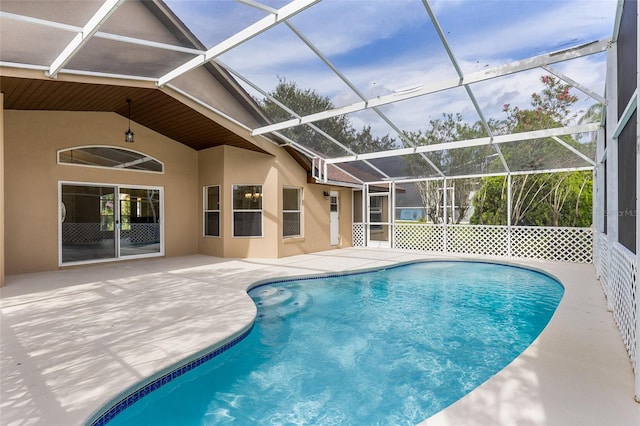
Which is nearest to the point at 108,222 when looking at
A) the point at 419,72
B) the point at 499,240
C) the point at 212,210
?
the point at 212,210

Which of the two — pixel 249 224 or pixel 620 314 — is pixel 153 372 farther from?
pixel 249 224

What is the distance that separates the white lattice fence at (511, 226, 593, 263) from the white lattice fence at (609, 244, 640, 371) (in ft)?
19.5

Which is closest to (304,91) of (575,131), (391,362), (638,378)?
(391,362)

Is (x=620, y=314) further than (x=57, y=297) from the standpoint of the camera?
No

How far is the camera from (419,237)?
13102 millimetres

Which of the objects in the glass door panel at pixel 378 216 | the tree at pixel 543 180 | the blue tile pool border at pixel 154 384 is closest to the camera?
the blue tile pool border at pixel 154 384

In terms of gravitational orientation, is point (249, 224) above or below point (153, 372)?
above

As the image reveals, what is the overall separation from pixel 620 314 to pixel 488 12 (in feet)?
14.6

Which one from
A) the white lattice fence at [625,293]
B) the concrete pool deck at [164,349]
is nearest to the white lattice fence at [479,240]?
the concrete pool deck at [164,349]

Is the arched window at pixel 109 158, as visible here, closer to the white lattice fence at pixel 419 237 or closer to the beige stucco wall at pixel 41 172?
the beige stucco wall at pixel 41 172

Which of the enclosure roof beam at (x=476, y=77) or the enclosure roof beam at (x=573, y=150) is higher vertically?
the enclosure roof beam at (x=476, y=77)

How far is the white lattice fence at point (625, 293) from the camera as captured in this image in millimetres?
3113

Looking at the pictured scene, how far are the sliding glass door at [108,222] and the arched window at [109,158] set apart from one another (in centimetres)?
56

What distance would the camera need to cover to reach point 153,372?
3.10 m
